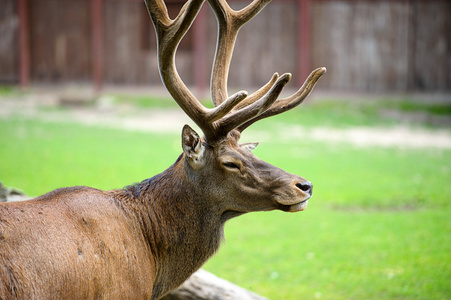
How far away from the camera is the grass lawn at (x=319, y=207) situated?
6.97m

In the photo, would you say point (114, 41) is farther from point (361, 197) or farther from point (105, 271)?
point (105, 271)

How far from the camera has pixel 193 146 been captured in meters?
4.06

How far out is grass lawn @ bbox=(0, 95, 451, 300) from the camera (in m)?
6.97

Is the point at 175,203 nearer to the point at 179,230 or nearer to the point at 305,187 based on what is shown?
the point at 179,230

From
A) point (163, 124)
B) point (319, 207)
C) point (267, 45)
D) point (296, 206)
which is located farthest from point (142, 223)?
point (267, 45)

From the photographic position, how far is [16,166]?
39.0 ft

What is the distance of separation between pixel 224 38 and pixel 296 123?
12.9m

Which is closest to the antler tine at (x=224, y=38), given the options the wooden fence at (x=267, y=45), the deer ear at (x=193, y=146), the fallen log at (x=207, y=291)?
the deer ear at (x=193, y=146)

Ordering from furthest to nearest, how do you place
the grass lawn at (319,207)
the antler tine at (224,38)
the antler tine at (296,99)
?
the grass lawn at (319,207)
the antler tine at (224,38)
the antler tine at (296,99)

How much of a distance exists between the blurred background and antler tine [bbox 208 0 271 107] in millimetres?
2724

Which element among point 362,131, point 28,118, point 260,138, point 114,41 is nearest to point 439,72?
point 362,131

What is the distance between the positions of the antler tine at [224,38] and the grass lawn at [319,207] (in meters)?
2.72

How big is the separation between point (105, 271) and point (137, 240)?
0.40 meters

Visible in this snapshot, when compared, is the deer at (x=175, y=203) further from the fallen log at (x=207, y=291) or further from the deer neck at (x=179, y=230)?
the fallen log at (x=207, y=291)
